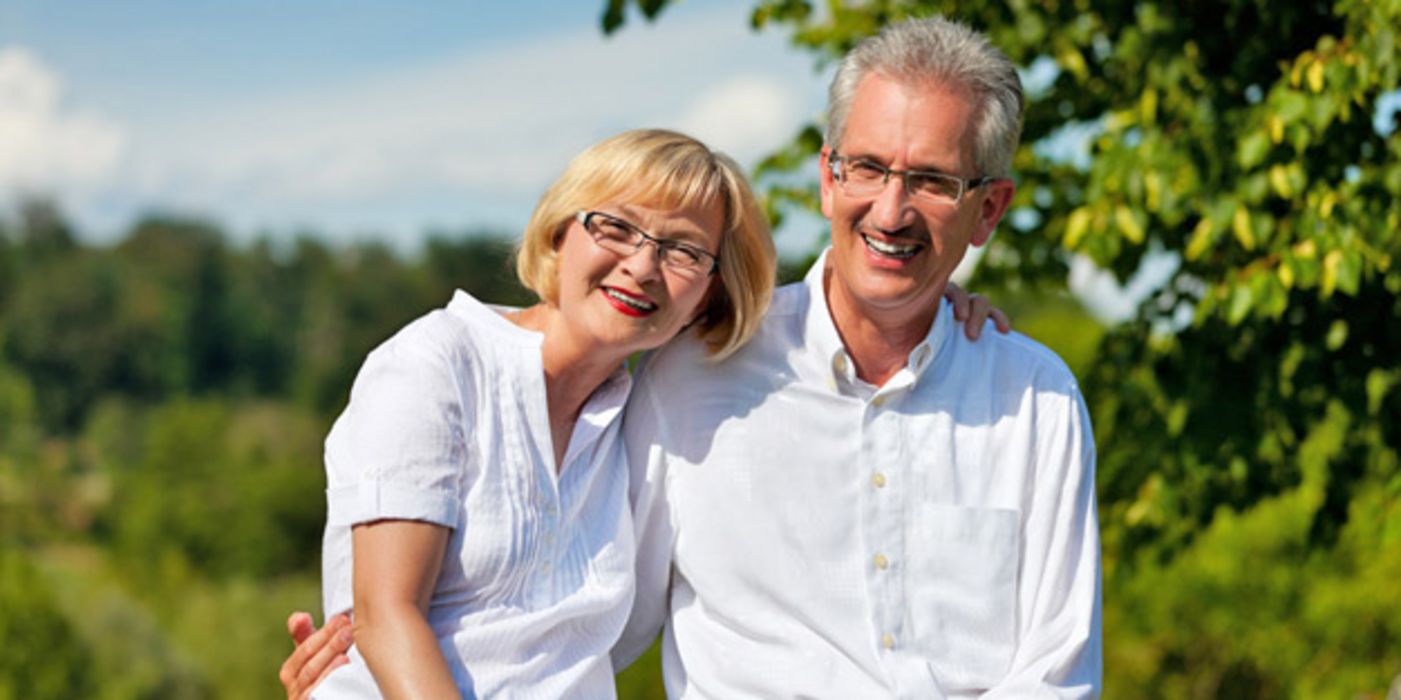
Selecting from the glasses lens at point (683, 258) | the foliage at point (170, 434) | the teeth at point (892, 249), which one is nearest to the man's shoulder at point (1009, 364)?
the teeth at point (892, 249)

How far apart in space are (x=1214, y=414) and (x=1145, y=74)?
3.44 feet

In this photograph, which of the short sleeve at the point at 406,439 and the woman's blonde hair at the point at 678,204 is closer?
the short sleeve at the point at 406,439

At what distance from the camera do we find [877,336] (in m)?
3.32

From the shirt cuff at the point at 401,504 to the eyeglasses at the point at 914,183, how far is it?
3.01ft

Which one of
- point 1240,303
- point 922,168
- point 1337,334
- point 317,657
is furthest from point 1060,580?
point 1337,334

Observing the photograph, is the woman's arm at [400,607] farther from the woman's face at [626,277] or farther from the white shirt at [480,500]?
the woman's face at [626,277]

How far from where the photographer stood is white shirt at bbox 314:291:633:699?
2.88 metres

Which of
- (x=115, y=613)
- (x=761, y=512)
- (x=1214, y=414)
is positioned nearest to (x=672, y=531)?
(x=761, y=512)

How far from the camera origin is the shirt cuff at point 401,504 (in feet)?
9.31

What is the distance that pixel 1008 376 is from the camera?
3.33 metres

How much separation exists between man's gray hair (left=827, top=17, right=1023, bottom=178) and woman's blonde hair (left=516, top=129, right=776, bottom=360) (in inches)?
9.3

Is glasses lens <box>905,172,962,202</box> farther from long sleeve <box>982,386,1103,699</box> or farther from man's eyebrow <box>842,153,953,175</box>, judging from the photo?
long sleeve <box>982,386,1103,699</box>

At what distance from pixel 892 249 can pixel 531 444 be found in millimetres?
731

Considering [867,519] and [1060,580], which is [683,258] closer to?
[867,519]
